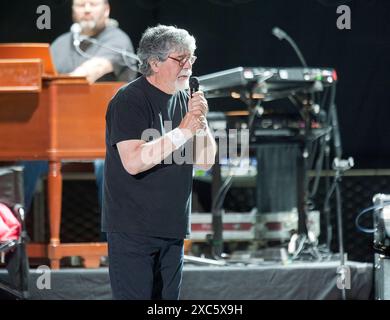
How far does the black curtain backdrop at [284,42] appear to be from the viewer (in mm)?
6660

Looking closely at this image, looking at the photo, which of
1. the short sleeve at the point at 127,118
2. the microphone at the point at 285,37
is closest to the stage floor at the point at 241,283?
the microphone at the point at 285,37

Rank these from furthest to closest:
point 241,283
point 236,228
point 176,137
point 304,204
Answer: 1. point 236,228
2. point 304,204
3. point 241,283
4. point 176,137

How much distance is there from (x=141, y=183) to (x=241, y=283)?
1919 mm

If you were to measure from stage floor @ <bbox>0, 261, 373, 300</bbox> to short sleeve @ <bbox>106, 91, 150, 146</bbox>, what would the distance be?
189 cm

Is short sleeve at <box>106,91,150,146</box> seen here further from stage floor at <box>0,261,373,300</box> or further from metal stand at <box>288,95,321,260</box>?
metal stand at <box>288,95,321,260</box>

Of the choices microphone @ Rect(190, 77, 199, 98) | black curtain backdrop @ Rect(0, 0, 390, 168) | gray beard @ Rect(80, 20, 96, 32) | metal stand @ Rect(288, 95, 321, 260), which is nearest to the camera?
microphone @ Rect(190, 77, 199, 98)

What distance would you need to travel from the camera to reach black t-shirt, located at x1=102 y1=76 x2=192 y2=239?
3414 millimetres

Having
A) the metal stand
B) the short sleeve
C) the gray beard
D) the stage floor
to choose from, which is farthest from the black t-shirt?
the gray beard

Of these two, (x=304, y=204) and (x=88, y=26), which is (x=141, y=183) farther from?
(x=88, y=26)

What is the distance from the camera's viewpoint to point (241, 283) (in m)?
5.18

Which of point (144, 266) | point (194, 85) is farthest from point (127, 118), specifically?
point (144, 266)

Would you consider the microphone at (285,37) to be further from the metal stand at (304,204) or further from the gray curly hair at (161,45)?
the gray curly hair at (161,45)

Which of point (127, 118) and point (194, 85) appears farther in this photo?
point (194, 85)
